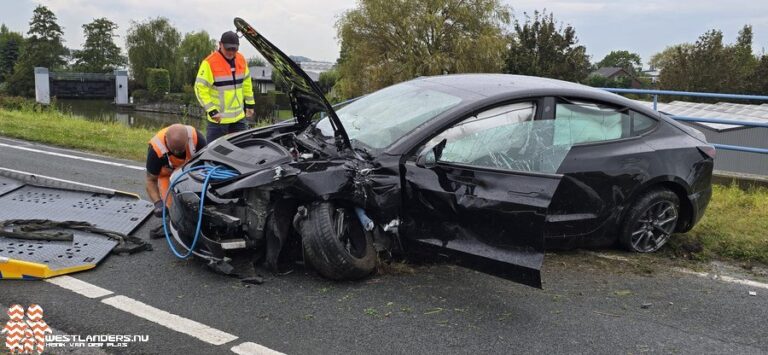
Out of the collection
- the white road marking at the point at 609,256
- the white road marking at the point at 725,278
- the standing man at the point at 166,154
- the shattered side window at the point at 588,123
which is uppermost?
the shattered side window at the point at 588,123

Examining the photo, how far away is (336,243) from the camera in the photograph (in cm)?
383

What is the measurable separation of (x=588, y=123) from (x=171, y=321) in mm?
3292

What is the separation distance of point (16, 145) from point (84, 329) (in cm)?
864

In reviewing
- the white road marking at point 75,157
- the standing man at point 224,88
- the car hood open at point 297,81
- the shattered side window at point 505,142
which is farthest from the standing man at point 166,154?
the white road marking at point 75,157

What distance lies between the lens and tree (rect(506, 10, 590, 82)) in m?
41.6

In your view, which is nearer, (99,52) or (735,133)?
(735,133)

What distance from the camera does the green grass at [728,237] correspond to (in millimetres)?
5000

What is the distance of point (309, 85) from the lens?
4266 mm

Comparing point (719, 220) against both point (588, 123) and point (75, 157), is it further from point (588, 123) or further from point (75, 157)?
point (75, 157)

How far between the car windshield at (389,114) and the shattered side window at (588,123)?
81 cm

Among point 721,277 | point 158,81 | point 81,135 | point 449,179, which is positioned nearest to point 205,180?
point 449,179

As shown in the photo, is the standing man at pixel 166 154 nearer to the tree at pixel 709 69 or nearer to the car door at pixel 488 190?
the car door at pixel 488 190

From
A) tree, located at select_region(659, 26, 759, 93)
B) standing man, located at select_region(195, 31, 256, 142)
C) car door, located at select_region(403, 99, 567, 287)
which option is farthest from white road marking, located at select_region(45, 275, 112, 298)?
tree, located at select_region(659, 26, 759, 93)

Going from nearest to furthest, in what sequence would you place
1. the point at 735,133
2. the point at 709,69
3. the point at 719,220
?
the point at 719,220 < the point at 735,133 < the point at 709,69
